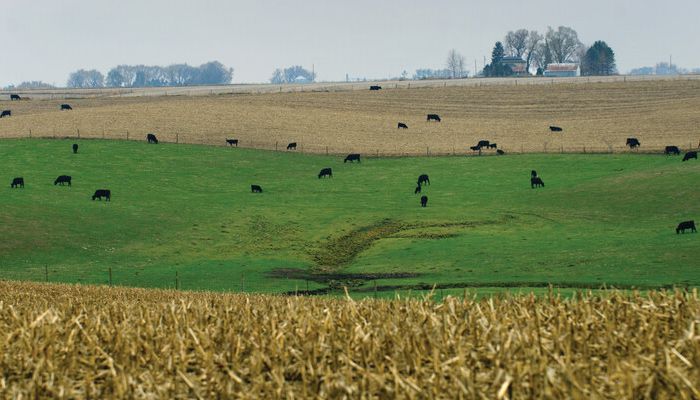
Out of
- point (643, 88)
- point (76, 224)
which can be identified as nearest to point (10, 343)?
point (76, 224)

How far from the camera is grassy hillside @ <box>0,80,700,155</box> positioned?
353ft

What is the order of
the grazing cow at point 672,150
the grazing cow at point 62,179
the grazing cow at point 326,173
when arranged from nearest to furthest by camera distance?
1. the grazing cow at point 62,179
2. the grazing cow at point 326,173
3. the grazing cow at point 672,150

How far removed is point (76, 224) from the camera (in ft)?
213

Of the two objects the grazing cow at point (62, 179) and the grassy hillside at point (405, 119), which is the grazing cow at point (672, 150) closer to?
the grassy hillside at point (405, 119)

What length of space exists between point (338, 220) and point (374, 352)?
59617 mm

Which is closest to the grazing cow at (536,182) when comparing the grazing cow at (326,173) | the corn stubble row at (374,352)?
the grazing cow at (326,173)

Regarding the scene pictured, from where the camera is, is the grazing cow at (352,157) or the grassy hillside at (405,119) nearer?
the grazing cow at (352,157)

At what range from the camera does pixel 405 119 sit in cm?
13012

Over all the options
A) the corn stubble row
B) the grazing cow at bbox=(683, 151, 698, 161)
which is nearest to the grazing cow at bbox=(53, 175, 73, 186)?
the grazing cow at bbox=(683, 151, 698, 161)

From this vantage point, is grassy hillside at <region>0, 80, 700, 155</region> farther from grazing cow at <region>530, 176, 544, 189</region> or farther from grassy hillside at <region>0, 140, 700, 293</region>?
grazing cow at <region>530, 176, 544, 189</region>

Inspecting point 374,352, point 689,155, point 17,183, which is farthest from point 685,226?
point 374,352

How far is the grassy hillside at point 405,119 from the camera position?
10762 centimetres

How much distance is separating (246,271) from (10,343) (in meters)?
43.4

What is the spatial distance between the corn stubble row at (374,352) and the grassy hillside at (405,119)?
91891mm
